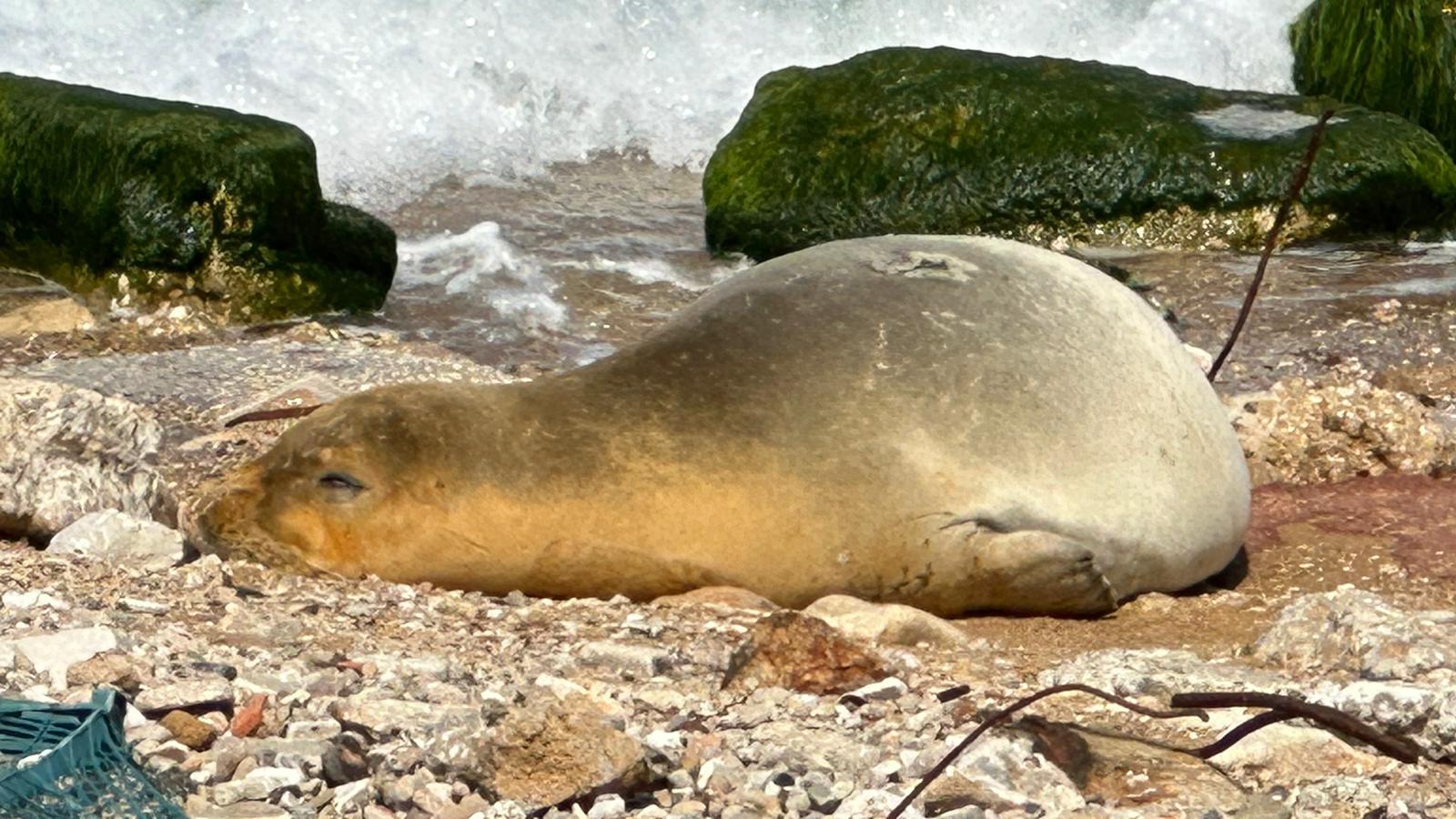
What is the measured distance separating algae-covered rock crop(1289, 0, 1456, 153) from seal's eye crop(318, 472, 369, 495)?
7909mm

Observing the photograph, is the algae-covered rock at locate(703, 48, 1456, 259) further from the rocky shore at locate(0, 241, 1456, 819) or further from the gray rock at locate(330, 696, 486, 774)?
the gray rock at locate(330, 696, 486, 774)

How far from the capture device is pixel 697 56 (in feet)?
36.3

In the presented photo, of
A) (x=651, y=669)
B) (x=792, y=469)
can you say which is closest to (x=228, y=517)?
(x=651, y=669)

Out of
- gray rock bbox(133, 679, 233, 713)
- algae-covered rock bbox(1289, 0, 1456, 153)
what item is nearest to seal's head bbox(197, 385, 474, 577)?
gray rock bbox(133, 679, 233, 713)

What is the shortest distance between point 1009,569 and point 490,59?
7334 mm

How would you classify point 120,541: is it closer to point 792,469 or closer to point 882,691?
point 792,469

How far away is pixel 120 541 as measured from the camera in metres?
3.84

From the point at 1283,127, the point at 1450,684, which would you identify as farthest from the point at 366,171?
the point at 1450,684

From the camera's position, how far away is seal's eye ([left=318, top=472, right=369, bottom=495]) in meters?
3.66

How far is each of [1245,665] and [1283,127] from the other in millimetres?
5642

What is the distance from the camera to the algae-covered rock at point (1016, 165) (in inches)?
322

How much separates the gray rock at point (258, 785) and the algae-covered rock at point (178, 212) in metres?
4.57

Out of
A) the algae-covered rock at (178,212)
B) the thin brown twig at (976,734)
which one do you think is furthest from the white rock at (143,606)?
the algae-covered rock at (178,212)

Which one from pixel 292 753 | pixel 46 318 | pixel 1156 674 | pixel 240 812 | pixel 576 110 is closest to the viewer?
pixel 240 812
